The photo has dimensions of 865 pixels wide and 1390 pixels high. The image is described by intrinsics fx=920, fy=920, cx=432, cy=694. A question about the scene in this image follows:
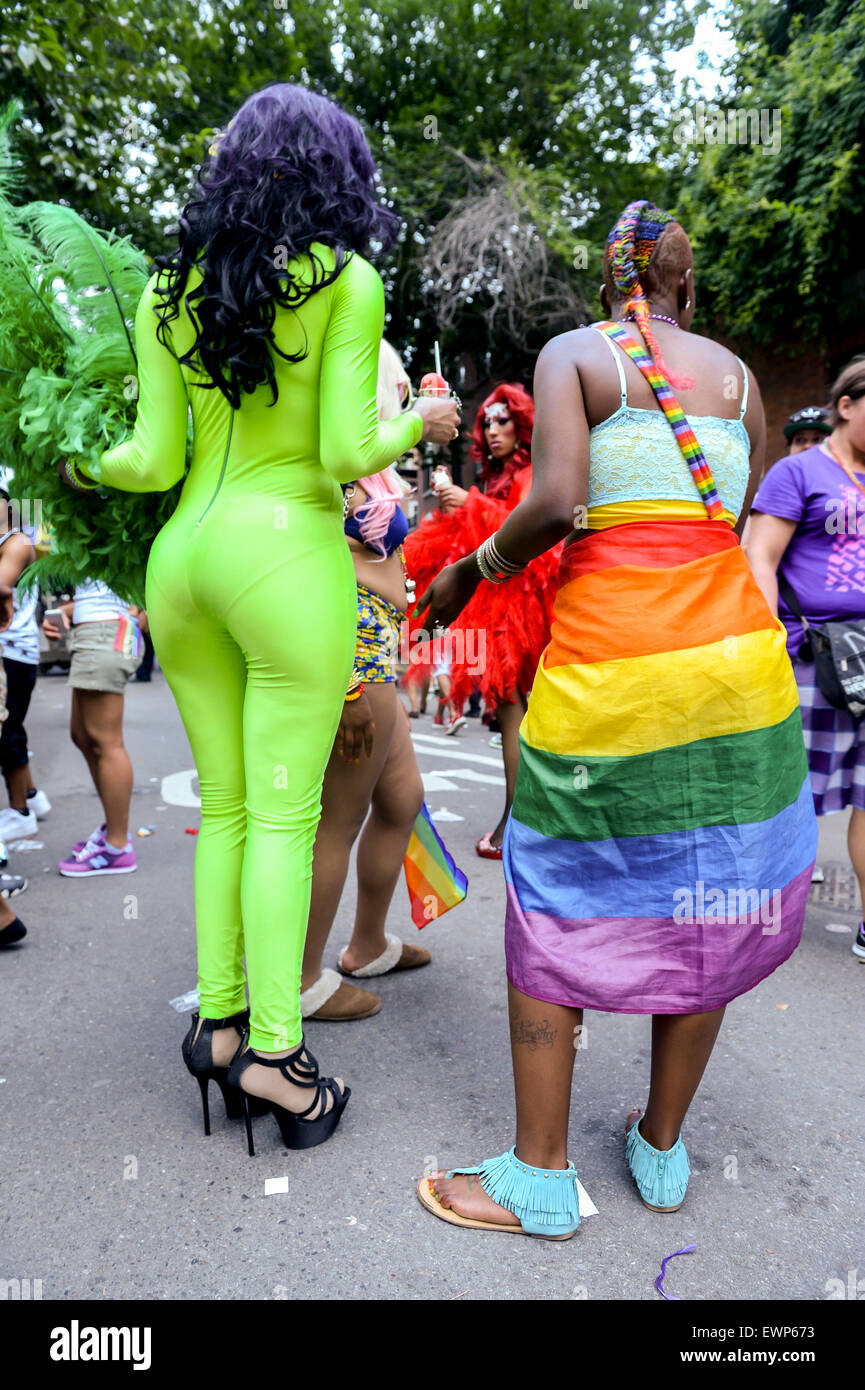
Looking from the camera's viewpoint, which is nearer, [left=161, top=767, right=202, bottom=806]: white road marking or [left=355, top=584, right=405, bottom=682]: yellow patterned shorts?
[left=355, top=584, right=405, bottom=682]: yellow patterned shorts

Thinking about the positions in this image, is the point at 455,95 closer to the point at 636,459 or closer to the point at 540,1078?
the point at 636,459

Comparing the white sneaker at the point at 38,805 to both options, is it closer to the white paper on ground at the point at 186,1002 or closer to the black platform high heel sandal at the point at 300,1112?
the white paper on ground at the point at 186,1002

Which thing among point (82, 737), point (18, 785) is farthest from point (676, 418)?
point (18, 785)

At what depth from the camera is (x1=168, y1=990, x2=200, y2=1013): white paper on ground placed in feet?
9.29

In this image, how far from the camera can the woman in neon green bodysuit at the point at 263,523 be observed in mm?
1791

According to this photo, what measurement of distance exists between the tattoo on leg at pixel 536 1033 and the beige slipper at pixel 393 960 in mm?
1282

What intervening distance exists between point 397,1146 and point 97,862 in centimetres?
256

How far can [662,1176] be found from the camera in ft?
6.19

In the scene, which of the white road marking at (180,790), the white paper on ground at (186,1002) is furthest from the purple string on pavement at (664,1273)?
the white road marking at (180,790)

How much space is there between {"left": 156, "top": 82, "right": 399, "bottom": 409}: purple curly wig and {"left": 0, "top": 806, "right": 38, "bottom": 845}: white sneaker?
3524 millimetres

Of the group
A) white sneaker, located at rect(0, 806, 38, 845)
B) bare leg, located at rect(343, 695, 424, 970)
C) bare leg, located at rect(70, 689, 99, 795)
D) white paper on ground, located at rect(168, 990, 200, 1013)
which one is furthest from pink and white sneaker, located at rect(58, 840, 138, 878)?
bare leg, located at rect(343, 695, 424, 970)

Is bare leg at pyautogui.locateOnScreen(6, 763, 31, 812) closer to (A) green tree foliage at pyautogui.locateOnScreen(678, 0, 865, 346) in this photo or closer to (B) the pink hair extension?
(B) the pink hair extension
